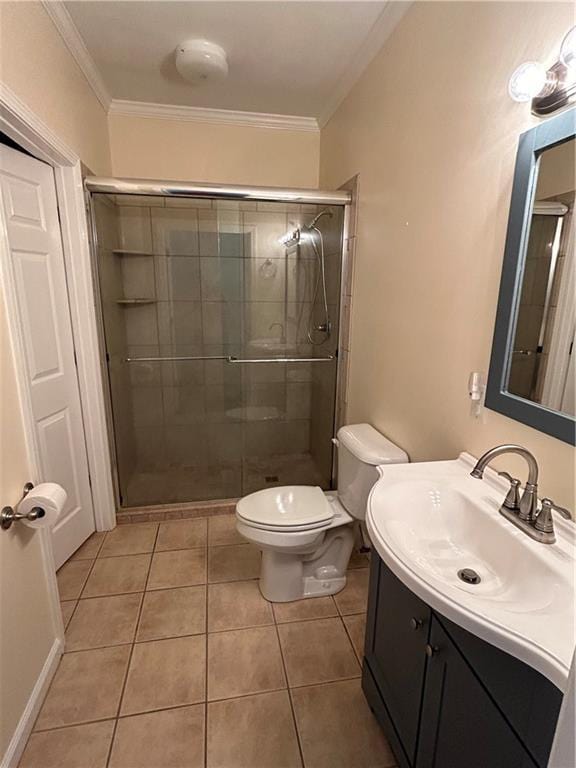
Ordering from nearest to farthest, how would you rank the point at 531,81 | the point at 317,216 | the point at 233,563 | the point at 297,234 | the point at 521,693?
the point at 521,693, the point at 531,81, the point at 233,563, the point at 317,216, the point at 297,234

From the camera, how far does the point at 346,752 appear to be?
1.24 meters

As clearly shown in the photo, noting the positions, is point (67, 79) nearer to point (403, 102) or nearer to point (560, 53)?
point (403, 102)

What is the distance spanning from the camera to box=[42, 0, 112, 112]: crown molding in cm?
158

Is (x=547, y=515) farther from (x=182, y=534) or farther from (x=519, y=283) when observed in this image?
(x=182, y=534)

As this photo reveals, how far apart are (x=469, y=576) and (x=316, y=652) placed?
3.01 ft

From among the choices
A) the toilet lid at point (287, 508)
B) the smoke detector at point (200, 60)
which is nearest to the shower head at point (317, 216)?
the smoke detector at point (200, 60)

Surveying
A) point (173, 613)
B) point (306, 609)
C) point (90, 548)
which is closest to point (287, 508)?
point (306, 609)

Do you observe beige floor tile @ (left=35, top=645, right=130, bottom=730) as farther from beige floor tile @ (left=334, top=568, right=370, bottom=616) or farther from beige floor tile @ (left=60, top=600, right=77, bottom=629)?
beige floor tile @ (left=334, top=568, right=370, bottom=616)

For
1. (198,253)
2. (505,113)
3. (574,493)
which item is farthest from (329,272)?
(574,493)

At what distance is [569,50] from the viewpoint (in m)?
0.89

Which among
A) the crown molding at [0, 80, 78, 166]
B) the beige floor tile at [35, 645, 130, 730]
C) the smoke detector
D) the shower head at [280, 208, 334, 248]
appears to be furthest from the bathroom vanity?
the smoke detector

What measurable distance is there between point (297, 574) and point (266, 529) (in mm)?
330

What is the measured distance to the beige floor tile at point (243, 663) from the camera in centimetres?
143

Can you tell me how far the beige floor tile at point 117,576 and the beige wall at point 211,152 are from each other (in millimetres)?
2406
